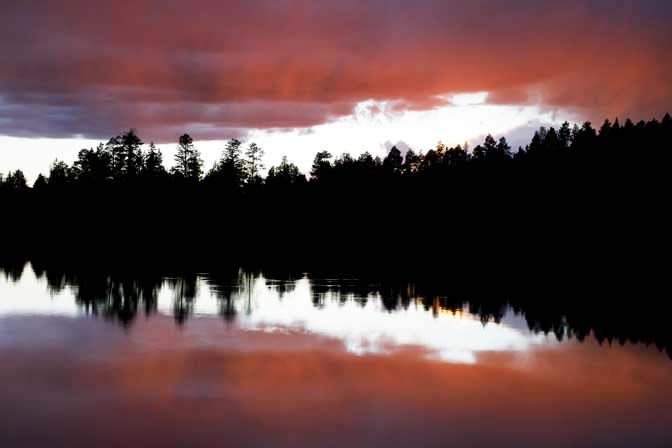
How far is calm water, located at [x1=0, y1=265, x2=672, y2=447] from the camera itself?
19.9 metres

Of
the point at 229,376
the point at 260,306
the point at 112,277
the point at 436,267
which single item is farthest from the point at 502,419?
the point at 436,267

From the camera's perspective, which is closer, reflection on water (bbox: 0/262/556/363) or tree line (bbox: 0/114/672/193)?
reflection on water (bbox: 0/262/556/363)

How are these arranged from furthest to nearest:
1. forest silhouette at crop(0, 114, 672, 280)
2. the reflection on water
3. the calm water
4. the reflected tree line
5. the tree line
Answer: the tree line, forest silhouette at crop(0, 114, 672, 280), the reflected tree line, the reflection on water, the calm water

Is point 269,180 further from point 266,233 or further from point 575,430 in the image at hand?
point 575,430

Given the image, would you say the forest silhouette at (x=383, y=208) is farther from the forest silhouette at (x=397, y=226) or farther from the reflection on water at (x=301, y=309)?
the reflection on water at (x=301, y=309)

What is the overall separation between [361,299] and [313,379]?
76.9 feet

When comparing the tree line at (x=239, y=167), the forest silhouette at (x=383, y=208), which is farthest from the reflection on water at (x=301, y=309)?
the tree line at (x=239, y=167)

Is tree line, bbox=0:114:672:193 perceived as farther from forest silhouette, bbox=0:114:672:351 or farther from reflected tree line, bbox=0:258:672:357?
reflected tree line, bbox=0:258:672:357

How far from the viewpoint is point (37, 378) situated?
24.7 meters

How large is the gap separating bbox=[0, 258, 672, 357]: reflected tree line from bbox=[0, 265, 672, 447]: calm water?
0.54 meters

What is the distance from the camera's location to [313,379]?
25.7 metres

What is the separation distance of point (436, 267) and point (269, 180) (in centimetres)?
9661

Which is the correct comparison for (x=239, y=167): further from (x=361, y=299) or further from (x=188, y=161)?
(x=361, y=299)

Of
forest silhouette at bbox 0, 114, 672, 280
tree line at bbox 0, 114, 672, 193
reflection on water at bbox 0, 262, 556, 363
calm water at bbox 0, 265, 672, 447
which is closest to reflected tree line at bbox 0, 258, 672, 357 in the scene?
reflection on water at bbox 0, 262, 556, 363
